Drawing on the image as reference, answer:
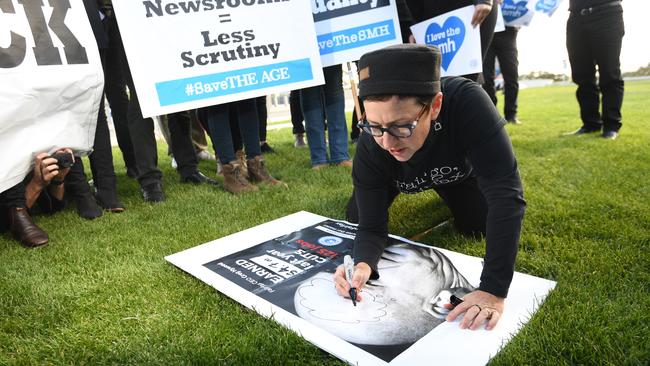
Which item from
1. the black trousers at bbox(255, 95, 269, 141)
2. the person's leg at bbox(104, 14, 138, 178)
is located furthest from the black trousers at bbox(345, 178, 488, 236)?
the black trousers at bbox(255, 95, 269, 141)

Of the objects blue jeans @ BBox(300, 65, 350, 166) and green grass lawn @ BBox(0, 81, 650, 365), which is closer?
green grass lawn @ BBox(0, 81, 650, 365)

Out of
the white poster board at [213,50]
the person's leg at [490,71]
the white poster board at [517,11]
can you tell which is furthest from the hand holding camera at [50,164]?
the white poster board at [517,11]

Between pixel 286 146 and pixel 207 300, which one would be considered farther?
pixel 286 146

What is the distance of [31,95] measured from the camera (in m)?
2.16

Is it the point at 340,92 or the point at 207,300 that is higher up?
the point at 340,92

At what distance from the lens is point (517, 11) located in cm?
506

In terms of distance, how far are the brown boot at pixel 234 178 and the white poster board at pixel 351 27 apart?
3.60 feet

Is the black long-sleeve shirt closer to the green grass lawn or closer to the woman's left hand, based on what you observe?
the woman's left hand

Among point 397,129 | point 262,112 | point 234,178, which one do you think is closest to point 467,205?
point 397,129

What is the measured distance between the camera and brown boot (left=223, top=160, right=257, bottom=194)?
2916 millimetres

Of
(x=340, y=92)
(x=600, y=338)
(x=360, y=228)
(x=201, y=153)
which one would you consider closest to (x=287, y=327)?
(x=360, y=228)

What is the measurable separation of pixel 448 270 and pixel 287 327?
Answer: 1.99 ft

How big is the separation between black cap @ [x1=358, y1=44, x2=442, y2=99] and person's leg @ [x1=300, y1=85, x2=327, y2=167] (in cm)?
227

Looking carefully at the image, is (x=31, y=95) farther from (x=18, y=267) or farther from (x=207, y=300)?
(x=207, y=300)
